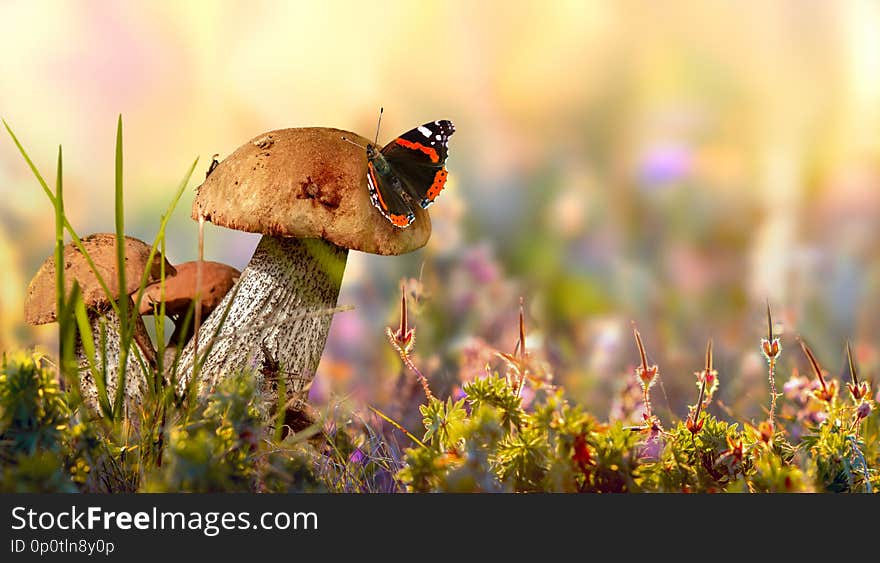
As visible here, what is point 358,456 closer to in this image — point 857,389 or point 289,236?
point 289,236

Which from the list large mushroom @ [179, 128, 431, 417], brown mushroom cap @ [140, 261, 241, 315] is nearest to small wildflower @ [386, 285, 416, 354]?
large mushroom @ [179, 128, 431, 417]

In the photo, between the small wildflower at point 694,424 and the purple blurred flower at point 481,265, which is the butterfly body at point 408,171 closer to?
the purple blurred flower at point 481,265

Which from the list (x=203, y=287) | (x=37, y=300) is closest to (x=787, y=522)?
(x=203, y=287)

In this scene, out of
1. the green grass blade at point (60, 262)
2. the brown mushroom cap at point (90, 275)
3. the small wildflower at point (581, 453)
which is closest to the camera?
the small wildflower at point (581, 453)

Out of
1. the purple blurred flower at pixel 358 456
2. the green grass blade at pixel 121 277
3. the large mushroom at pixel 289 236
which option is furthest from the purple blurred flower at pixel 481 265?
the green grass blade at pixel 121 277

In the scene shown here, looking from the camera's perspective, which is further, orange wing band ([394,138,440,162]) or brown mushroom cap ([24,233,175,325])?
brown mushroom cap ([24,233,175,325])

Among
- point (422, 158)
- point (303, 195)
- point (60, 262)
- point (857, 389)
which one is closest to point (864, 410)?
point (857, 389)

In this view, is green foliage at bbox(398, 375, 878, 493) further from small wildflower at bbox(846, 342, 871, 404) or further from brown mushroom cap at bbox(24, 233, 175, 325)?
brown mushroom cap at bbox(24, 233, 175, 325)
